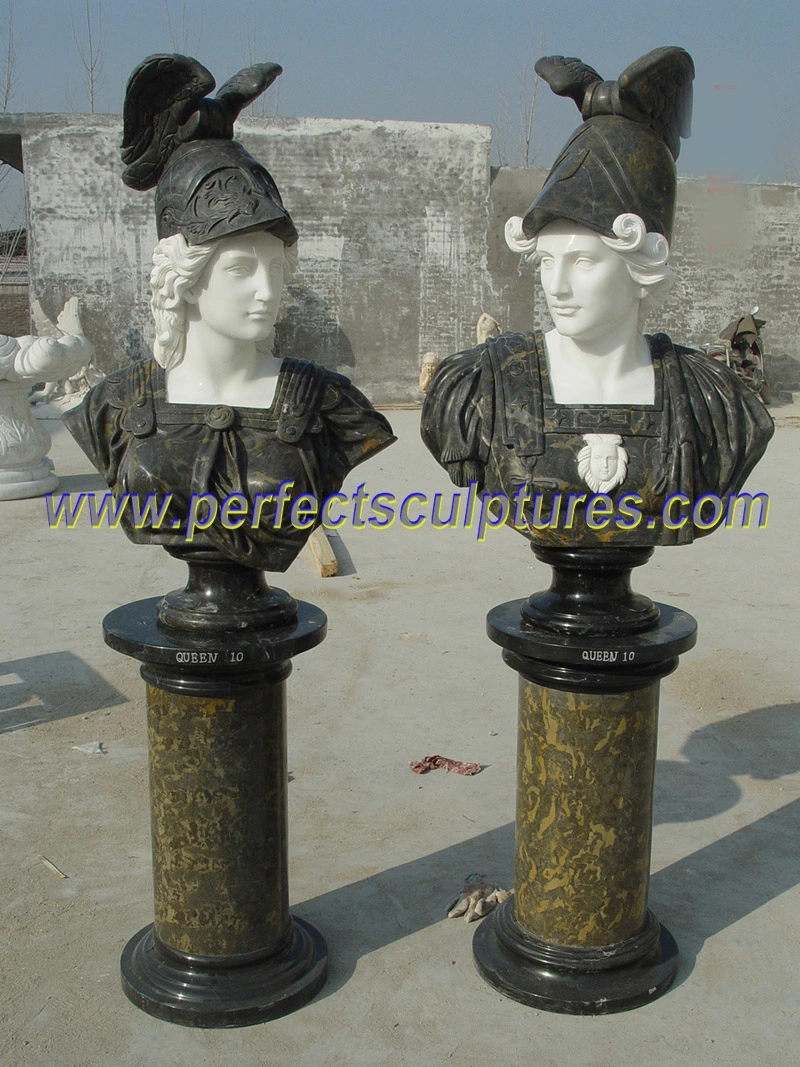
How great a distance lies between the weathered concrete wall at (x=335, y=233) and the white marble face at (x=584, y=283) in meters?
12.7

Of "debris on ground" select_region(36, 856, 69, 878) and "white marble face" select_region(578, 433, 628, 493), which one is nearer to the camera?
"white marble face" select_region(578, 433, 628, 493)

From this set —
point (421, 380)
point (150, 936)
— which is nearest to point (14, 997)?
point (150, 936)

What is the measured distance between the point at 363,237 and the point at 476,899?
13190 millimetres

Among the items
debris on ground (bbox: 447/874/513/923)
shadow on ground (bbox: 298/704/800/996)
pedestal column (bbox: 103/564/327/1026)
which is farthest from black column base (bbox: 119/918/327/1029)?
Answer: debris on ground (bbox: 447/874/513/923)

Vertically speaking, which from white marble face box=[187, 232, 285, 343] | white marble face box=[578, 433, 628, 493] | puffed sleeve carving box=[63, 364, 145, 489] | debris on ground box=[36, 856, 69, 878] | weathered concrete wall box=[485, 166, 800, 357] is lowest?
debris on ground box=[36, 856, 69, 878]

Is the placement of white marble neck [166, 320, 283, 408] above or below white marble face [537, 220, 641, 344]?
below

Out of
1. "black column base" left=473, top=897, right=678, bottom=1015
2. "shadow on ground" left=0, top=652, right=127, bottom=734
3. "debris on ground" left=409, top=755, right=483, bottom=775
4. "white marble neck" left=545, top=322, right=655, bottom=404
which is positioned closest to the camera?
"white marble neck" left=545, top=322, right=655, bottom=404

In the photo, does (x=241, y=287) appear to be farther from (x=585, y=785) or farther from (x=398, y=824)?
(x=398, y=824)

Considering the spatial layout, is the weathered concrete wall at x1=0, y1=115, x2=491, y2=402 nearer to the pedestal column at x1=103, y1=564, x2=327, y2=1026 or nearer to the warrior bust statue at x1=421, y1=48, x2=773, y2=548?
the warrior bust statue at x1=421, y1=48, x2=773, y2=548

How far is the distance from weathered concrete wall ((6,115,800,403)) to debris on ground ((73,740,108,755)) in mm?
11462

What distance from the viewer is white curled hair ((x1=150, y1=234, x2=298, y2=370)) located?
7.01ft

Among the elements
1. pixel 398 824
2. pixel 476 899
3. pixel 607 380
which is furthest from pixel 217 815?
pixel 607 380

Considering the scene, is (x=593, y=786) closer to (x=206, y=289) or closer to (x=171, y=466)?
(x=171, y=466)

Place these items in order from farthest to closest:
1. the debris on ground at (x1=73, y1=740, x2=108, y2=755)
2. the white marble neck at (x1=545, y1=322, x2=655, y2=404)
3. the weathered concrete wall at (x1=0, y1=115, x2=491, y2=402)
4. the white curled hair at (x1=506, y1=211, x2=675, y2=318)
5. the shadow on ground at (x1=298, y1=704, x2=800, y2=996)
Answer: the weathered concrete wall at (x1=0, y1=115, x2=491, y2=402), the debris on ground at (x1=73, y1=740, x2=108, y2=755), the shadow on ground at (x1=298, y1=704, x2=800, y2=996), the white marble neck at (x1=545, y1=322, x2=655, y2=404), the white curled hair at (x1=506, y1=211, x2=675, y2=318)
